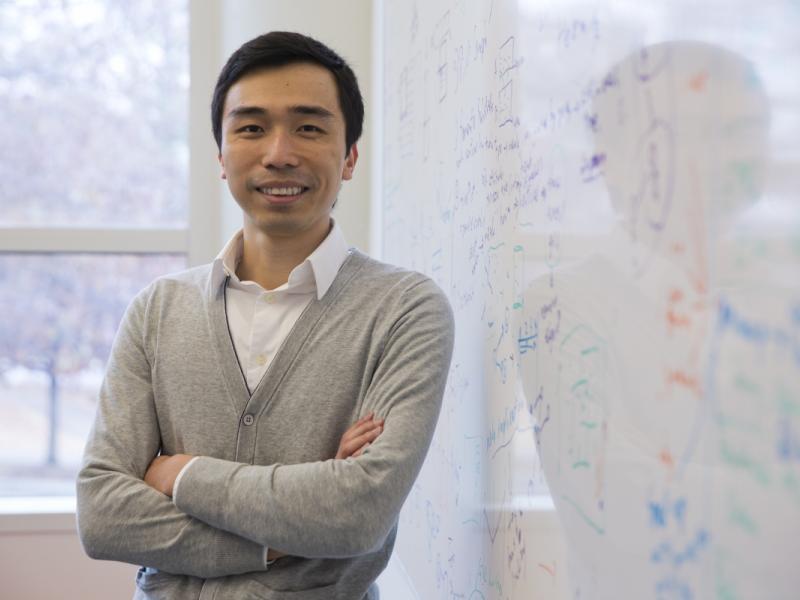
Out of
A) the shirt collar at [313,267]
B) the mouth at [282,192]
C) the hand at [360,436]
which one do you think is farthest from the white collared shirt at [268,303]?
the hand at [360,436]

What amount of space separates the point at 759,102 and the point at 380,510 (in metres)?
0.86

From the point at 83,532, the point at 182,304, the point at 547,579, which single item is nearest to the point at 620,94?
the point at 547,579

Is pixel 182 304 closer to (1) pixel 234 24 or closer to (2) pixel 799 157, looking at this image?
(2) pixel 799 157

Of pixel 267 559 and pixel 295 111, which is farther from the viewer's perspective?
pixel 295 111

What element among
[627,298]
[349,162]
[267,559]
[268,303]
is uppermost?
[349,162]

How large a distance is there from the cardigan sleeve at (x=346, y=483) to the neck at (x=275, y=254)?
0.31 m

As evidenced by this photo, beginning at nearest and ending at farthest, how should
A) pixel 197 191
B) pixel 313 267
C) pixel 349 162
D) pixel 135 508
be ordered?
1. pixel 135 508
2. pixel 313 267
3. pixel 349 162
4. pixel 197 191

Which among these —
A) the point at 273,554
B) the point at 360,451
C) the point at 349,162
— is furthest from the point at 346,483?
the point at 349,162

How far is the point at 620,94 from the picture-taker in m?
0.91

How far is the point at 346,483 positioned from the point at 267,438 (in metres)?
0.22

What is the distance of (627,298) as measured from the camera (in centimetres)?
89

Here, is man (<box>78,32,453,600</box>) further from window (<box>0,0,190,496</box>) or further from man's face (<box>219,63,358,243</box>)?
window (<box>0,0,190,496</box>)

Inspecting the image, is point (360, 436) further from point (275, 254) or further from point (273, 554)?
point (275, 254)

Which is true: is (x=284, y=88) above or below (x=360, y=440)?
above
